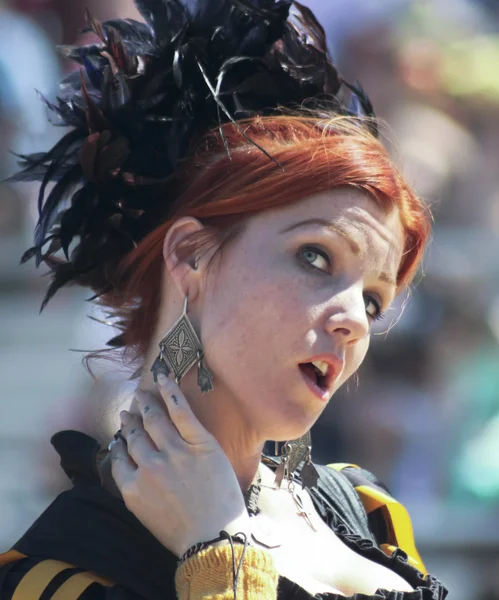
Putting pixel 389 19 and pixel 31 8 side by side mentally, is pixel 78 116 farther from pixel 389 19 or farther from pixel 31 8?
pixel 389 19

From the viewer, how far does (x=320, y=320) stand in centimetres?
162

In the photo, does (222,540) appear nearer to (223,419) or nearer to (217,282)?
(223,419)

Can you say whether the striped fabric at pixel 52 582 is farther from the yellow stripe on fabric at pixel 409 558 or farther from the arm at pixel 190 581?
the yellow stripe on fabric at pixel 409 558

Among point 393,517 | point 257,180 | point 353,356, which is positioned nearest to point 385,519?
point 393,517

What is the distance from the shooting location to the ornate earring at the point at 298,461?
6.14 feet

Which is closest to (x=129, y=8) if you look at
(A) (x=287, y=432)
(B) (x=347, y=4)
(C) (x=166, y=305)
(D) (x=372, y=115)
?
(B) (x=347, y=4)

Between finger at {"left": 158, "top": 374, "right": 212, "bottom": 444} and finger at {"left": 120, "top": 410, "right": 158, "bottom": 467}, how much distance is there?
0.20 feet

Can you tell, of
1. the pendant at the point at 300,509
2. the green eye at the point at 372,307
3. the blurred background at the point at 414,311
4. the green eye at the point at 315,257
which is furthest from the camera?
the blurred background at the point at 414,311

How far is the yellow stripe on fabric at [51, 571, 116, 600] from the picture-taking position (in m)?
1.44

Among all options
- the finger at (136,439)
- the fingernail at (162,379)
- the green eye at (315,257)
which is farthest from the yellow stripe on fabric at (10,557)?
the green eye at (315,257)

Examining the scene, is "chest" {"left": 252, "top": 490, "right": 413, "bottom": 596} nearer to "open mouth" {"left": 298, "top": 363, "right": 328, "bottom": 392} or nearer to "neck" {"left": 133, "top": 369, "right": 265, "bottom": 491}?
"neck" {"left": 133, "top": 369, "right": 265, "bottom": 491}

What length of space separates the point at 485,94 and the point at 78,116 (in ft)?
8.30

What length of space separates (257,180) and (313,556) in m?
0.68

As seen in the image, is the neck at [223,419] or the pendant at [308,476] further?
the pendant at [308,476]
